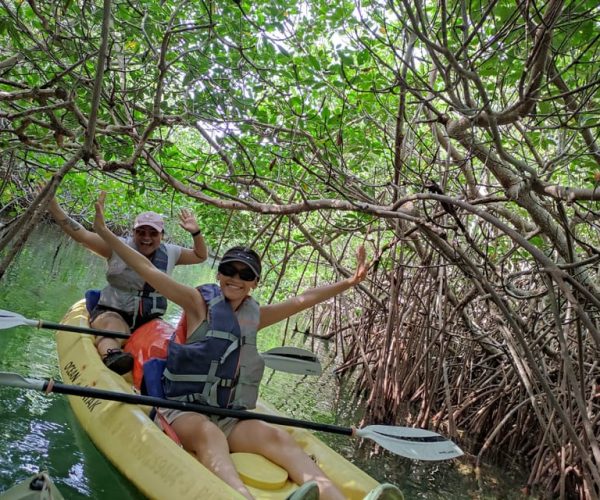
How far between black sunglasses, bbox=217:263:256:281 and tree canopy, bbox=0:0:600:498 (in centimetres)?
49

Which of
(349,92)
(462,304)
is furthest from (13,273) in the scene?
(462,304)

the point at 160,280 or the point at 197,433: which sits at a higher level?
the point at 160,280

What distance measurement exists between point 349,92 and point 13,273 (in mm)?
6631

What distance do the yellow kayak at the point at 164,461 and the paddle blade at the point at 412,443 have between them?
245 millimetres

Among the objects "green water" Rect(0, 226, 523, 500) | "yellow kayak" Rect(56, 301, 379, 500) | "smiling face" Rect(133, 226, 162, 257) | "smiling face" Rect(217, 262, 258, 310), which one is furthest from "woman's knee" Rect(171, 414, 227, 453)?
"smiling face" Rect(133, 226, 162, 257)

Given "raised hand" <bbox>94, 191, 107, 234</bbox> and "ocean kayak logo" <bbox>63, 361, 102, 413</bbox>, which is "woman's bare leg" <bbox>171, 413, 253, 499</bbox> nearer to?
"ocean kayak logo" <bbox>63, 361, 102, 413</bbox>

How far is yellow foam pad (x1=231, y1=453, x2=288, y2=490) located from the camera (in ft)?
8.55

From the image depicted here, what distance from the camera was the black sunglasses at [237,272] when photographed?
289 cm

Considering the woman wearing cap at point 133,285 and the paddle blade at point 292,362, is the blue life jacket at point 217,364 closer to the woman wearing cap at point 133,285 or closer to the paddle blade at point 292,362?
the paddle blade at point 292,362

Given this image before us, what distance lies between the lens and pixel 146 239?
413cm

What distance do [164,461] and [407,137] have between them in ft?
11.2

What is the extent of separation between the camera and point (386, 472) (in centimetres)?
418

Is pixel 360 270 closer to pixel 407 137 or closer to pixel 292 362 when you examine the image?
pixel 292 362

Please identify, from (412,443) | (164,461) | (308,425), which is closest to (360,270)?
(308,425)
